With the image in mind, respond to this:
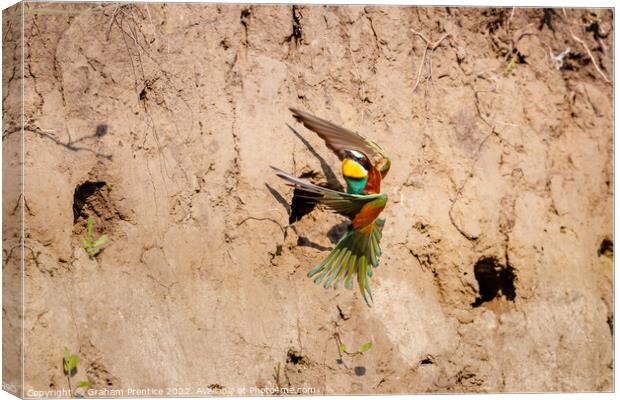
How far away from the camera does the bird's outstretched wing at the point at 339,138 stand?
3523 millimetres

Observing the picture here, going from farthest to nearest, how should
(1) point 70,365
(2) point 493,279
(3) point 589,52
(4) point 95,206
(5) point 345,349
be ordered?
(3) point 589,52 < (2) point 493,279 < (5) point 345,349 < (4) point 95,206 < (1) point 70,365

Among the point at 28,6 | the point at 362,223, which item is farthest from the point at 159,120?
the point at 362,223

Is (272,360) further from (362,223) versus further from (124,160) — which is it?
(124,160)

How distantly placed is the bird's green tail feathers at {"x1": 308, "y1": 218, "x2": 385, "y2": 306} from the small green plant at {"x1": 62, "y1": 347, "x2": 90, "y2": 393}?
100 centimetres

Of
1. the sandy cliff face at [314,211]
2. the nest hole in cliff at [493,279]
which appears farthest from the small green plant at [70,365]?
the nest hole in cliff at [493,279]

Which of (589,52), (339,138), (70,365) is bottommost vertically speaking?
(70,365)

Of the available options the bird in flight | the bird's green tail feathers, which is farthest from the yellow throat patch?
the bird's green tail feathers

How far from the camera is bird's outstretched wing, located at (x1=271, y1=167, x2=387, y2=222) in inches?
129

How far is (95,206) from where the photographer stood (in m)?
3.48

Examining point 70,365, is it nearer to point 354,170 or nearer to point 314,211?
point 314,211

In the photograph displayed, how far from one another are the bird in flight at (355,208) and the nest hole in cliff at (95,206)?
2.57 feet

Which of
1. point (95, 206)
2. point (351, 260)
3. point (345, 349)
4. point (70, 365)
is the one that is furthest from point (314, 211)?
point (70, 365)

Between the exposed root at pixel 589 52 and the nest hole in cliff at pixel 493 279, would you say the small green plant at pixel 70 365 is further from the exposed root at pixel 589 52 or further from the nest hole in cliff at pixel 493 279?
the exposed root at pixel 589 52

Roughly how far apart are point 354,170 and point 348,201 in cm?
20
